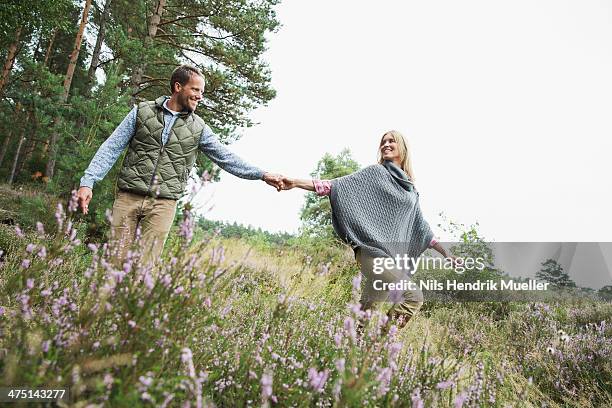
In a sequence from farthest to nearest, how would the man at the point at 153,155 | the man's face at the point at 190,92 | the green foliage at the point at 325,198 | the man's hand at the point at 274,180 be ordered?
the green foliage at the point at 325,198
the man's hand at the point at 274,180
the man's face at the point at 190,92
the man at the point at 153,155

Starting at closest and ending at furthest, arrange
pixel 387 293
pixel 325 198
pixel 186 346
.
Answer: pixel 186 346 < pixel 387 293 < pixel 325 198

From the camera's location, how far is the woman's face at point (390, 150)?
12.2 feet

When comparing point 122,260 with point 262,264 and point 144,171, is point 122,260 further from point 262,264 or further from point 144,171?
point 262,264

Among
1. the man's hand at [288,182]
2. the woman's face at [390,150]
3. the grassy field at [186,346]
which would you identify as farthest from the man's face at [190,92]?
the woman's face at [390,150]

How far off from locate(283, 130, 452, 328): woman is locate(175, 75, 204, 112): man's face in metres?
1.00

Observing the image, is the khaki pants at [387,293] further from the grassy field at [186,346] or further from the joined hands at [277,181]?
the joined hands at [277,181]

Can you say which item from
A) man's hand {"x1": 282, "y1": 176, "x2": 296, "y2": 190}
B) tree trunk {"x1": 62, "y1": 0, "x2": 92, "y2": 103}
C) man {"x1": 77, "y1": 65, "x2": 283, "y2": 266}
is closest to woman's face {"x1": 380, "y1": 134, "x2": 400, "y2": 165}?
man's hand {"x1": 282, "y1": 176, "x2": 296, "y2": 190}

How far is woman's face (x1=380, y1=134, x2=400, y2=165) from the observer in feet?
12.2

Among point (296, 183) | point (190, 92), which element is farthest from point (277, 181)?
point (190, 92)

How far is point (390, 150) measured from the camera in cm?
371

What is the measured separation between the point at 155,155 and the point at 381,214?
6.10ft

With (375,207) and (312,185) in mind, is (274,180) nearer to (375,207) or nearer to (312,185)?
(312,185)

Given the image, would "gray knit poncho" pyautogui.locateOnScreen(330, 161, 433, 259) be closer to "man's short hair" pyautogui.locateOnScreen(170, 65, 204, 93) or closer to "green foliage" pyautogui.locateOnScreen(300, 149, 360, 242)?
"man's short hair" pyautogui.locateOnScreen(170, 65, 204, 93)

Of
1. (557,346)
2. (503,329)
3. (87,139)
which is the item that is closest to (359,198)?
(557,346)
